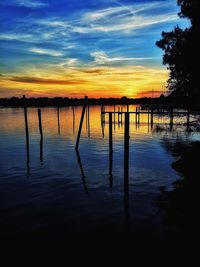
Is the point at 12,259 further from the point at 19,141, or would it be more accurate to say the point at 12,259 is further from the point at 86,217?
the point at 19,141

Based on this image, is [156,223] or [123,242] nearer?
[123,242]

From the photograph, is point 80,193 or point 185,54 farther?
point 185,54

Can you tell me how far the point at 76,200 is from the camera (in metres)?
12.9

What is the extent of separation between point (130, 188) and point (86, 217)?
4.16 metres

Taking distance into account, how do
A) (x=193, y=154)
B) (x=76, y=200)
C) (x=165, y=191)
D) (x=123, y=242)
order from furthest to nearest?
(x=193, y=154)
(x=165, y=191)
(x=76, y=200)
(x=123, y=242)

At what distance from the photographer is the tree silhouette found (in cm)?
1933

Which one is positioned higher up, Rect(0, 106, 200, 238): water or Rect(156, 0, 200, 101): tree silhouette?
Rect(156, 0, 200, 101): tree silhouette

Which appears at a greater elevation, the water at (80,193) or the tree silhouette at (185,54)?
the tree silhouette at (185,54)

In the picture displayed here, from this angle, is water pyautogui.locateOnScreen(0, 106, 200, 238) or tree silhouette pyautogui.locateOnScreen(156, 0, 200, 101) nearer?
water pyautogui.locateOnScreen(0, 106, 200, 238)

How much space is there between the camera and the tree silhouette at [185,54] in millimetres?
19328

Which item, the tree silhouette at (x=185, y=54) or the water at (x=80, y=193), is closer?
the water at (x=80, y=193)

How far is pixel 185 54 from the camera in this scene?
19766mm

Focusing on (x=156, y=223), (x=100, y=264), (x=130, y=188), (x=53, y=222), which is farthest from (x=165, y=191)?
(x=100, y=264)

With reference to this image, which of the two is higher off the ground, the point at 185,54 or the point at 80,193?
the point at 185,54
